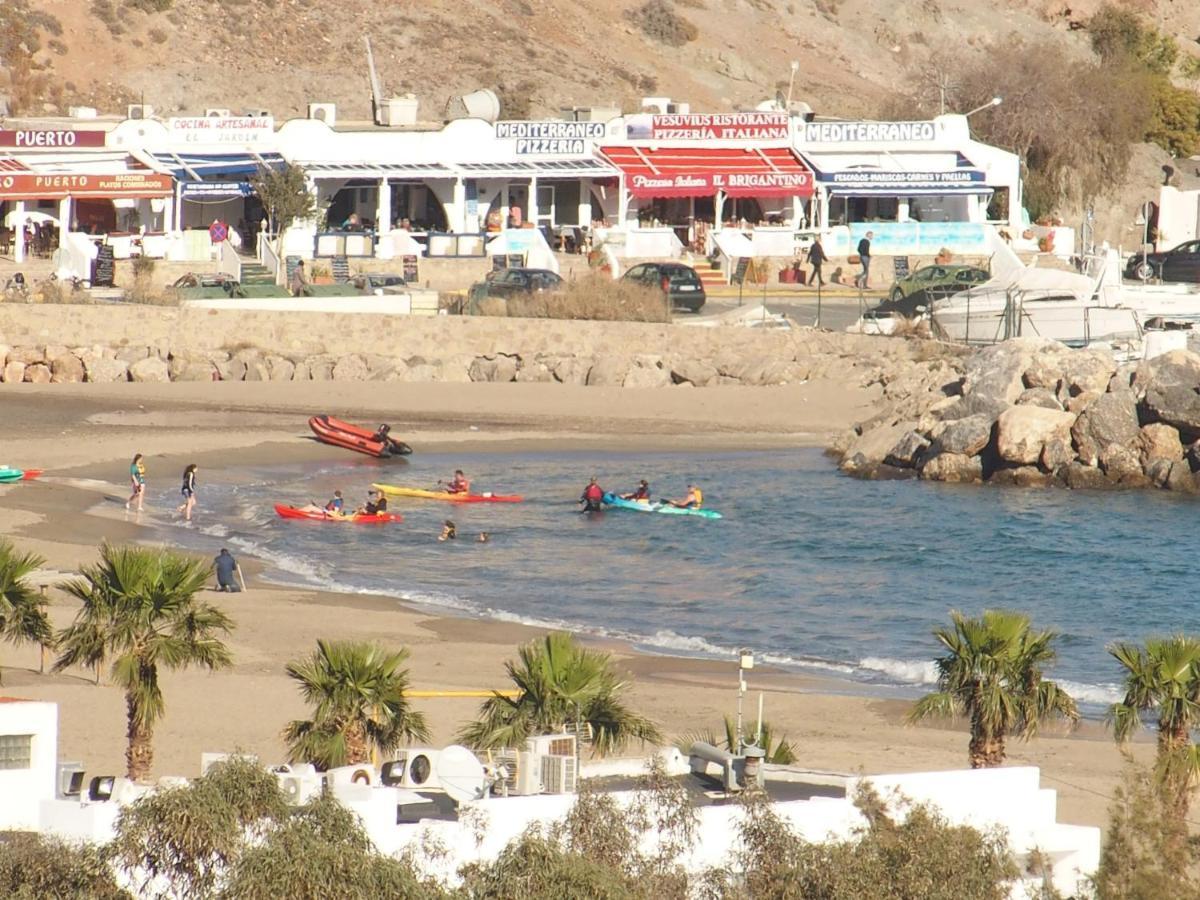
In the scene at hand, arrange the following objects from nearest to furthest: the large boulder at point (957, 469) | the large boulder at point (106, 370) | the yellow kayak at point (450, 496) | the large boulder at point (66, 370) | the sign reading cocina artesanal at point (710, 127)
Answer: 1. the yellow kayak at point (450, 496)
2. the large boulder at point (957, 469)
3. the large boulder at point (66, 370)
4. the large boulder at point (106, 370)
5. the sign reading cocina artesanal at point (710, 127)

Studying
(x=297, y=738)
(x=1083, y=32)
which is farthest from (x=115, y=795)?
(x=1083, y=32)

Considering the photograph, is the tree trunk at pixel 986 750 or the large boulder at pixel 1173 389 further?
the large boulder at pixel 1173 389

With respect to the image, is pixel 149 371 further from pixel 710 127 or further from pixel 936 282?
pixel 710 127

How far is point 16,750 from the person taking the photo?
14.0 m

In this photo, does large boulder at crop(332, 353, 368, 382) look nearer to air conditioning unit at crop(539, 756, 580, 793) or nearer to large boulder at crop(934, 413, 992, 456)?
large boulder at crop(934, 413, 992, 456)

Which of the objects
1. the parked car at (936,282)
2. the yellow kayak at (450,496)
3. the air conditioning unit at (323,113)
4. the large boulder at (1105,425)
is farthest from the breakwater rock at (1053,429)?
the air conditioning unit at (323,113)

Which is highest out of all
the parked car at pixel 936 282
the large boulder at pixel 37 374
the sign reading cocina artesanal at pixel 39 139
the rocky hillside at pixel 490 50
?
the rocky hillside at pixel 490 50

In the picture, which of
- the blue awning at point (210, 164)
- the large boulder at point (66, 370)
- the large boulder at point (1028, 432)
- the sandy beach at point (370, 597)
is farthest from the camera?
the blue awning at point (210, 164)

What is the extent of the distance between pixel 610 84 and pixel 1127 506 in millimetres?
49147

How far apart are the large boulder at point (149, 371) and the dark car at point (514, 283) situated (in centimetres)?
761

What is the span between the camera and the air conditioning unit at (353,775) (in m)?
13.7

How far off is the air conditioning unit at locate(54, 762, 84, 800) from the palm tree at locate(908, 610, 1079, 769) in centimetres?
612

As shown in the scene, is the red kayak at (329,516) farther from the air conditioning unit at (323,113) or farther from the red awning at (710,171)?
the air conditioning unit at (323,113)


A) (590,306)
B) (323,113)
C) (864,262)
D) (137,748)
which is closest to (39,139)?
(323,113)
